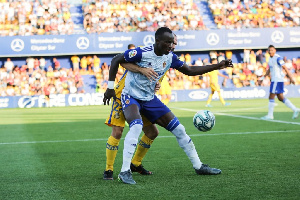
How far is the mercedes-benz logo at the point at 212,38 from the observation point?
3844cm

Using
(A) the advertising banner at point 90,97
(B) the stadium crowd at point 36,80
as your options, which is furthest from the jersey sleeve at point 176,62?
(B) the stadium crowd at point 36,80

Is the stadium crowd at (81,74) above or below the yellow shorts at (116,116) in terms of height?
below

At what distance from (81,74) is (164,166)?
28.8m

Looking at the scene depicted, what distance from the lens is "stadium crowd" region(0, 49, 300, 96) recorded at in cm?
3459

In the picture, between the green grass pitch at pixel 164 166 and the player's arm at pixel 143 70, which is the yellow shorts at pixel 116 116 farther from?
the green grass pitch at pixel 164 166

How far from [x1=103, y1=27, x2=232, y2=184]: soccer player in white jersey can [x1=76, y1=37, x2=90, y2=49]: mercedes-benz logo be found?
2944cm

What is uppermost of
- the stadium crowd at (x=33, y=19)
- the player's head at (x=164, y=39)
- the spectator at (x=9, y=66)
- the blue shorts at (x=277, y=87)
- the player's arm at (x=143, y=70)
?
the stadium crowd at (x=33, y=19)

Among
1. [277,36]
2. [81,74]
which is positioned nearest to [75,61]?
[81,74]

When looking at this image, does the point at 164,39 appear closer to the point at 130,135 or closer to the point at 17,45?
the point at 130,135

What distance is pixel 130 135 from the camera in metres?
7.15

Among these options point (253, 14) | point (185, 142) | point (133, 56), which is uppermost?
point (253, 14)

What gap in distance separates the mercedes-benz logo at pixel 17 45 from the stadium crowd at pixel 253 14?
13496 mm

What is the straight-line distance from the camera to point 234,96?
36.1 m

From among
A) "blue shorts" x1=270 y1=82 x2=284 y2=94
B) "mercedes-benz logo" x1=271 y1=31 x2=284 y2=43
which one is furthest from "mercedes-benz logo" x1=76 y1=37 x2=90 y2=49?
"blue shorts" x1=270 y1=82 x2=284 y2=94
